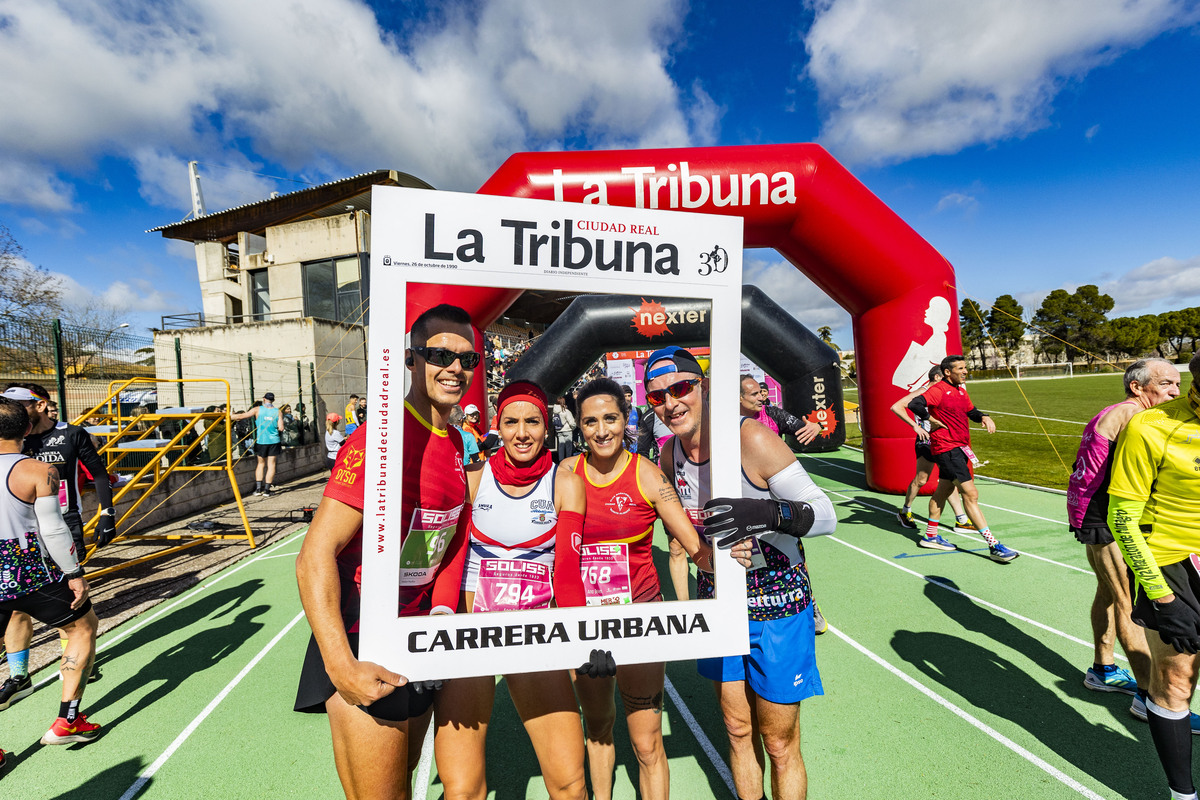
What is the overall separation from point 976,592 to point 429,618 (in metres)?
5.39

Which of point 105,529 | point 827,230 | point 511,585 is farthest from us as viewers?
point 827,230

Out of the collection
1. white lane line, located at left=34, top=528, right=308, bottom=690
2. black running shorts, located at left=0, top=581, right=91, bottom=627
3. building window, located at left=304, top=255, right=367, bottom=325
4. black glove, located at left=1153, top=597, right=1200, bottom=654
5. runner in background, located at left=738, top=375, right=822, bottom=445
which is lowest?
white lane line, located at left=34, top=528, right=308, bottom=690

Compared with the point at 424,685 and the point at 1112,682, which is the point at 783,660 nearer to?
the point at 424,685

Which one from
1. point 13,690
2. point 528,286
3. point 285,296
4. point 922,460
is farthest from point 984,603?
point 285,296

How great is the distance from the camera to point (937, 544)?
5961mm

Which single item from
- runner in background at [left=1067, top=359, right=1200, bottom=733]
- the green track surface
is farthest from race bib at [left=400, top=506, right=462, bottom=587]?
runner in background at [left=1067, top=359, right=1200, bottom=733]

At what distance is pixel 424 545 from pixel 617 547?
89cm

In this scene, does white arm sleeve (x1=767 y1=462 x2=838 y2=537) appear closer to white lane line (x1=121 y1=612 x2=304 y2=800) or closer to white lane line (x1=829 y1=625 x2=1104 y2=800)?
white lane line (x1=829 y1=625 x2=1104 y2=800)

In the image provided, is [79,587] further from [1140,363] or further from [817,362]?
[817,362]

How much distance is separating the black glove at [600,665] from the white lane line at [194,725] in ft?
9.82

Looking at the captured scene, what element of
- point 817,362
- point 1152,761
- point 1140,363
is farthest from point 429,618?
point 817,362

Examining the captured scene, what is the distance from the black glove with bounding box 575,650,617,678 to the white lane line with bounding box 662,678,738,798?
1058 millimetres

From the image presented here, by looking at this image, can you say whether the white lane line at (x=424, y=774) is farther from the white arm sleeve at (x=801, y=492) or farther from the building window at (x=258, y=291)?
the building window at (x=258, y=291)

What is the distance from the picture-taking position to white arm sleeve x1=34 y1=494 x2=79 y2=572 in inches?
114
